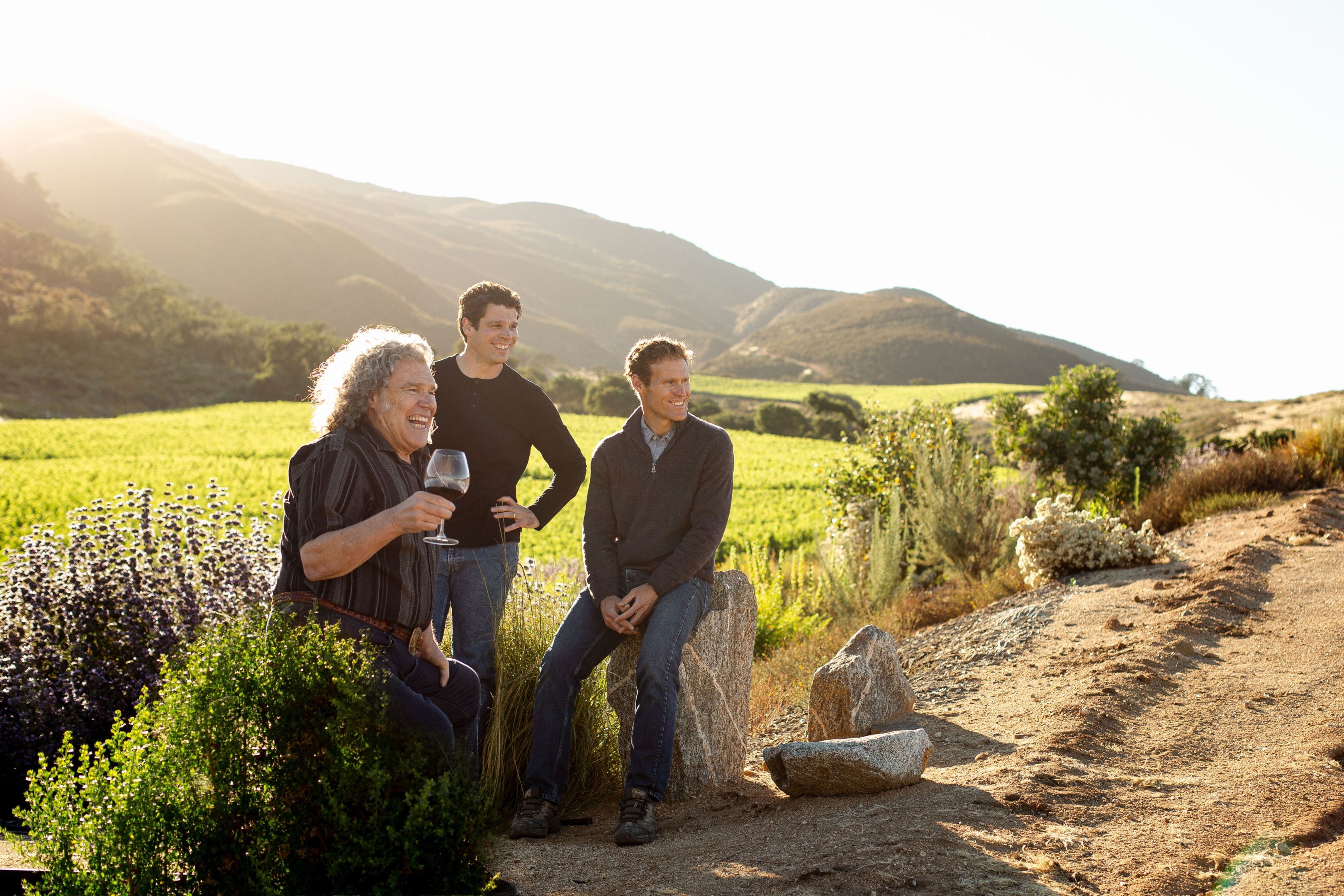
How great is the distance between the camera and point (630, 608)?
388cm

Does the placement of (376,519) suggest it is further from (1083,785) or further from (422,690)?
(1083,785)

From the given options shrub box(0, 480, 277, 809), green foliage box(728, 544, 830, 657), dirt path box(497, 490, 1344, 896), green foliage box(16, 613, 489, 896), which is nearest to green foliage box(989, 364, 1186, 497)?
Answer: green foliage box(728, 544, 830, 657)

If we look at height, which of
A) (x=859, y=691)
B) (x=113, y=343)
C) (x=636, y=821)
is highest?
(x=113, y=343)

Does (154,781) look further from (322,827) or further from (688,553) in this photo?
(688,553)

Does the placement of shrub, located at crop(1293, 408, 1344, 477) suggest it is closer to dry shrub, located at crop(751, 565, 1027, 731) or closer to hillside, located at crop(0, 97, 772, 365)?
dry shrub, located at crop(751, 565, 1027, 731)

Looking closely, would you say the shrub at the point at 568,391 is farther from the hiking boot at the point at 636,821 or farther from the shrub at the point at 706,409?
the hiking boot at the point at 636,821

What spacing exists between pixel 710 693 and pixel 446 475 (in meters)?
1.96

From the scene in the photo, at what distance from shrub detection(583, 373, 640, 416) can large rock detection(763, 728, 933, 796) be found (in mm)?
41374

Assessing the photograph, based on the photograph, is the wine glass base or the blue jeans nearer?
the wine glass base

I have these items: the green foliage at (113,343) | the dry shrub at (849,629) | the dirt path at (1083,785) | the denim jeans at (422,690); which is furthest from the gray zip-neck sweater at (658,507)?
the green foliage at (113,343)

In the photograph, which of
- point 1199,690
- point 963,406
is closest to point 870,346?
point 963,406

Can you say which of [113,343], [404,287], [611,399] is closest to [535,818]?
[611,399]

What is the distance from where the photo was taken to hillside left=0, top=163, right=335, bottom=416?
43.6m

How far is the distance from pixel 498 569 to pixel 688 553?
940 millimetres
